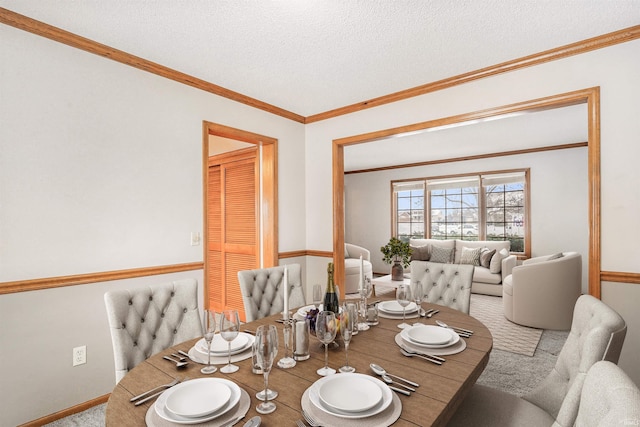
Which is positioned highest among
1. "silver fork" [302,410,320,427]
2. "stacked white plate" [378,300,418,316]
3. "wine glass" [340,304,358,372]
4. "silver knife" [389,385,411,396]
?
"wine glass" [340,304,358,372]

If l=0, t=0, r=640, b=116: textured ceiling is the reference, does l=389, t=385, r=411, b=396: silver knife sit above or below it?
below

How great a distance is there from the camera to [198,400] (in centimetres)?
100

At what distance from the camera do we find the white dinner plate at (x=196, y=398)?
3.09ft

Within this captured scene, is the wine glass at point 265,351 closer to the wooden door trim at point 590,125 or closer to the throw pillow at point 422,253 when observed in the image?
the wooden door trim at point 590,125

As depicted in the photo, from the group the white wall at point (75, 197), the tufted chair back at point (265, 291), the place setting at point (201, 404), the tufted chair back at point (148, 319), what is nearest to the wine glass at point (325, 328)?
the place setting at point (201, 404)

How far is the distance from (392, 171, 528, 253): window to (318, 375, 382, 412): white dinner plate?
234 inches

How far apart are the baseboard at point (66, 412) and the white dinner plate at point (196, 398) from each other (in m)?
1.71

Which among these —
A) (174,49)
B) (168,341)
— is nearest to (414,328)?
(168,341)

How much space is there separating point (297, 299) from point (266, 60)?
5.87 feet

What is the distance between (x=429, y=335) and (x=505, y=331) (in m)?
2.87

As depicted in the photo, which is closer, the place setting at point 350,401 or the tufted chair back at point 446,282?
the place setting at point 350,401

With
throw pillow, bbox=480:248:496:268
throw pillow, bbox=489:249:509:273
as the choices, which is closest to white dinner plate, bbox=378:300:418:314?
throw pillow, bbox=489:249:509:273

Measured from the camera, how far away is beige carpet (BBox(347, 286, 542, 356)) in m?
3.30

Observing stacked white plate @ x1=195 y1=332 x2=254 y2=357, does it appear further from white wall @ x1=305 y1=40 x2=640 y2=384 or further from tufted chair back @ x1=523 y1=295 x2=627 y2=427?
white wall @ x1=305 y1=40 x2=640 y2=384
